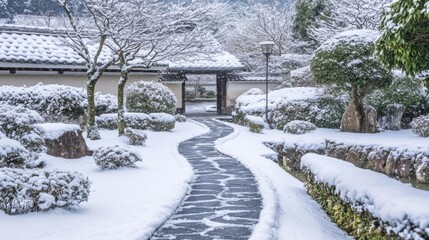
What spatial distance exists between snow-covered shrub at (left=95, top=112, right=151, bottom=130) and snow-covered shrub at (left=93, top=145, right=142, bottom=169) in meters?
7.97

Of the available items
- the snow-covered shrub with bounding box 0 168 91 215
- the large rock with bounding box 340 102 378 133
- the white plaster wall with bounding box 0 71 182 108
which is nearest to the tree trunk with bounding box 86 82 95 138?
the white plaster wall with bounding box 0 71 182 108

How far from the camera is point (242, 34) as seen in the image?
→ 40.1 metres

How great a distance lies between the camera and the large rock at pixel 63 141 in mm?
11266

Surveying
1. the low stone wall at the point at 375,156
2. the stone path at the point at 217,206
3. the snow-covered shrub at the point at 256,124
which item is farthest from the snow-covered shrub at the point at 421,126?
the stone path at the point at 217,206

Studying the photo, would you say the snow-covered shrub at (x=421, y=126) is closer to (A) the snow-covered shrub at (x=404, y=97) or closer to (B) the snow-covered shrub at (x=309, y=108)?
(A) the snow-covered shrub at (x=404, y=97)

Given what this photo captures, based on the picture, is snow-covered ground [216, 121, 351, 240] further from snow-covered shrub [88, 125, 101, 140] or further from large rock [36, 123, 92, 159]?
snow-covered shrub [88, 125, 101, 140]

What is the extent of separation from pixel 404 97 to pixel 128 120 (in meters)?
12.8

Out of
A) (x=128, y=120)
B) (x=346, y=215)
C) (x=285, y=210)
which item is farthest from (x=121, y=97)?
(x=346, y=215)

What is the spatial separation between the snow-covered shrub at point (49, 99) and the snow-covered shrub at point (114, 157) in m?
6.96

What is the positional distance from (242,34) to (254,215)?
34.5m

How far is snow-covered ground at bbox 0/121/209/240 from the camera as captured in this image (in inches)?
225

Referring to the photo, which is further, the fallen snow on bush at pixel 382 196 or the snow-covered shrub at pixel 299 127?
the snow-covered shrub at pixel 299 127

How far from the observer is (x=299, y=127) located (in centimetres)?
1911

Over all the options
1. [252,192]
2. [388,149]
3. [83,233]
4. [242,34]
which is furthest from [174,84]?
[83,233]
